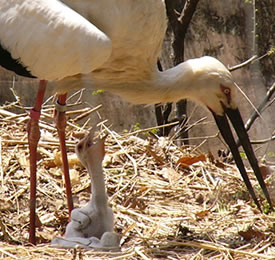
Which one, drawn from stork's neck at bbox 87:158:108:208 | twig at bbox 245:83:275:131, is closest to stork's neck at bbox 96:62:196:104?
stork's neck at bbox 87:158:108:208

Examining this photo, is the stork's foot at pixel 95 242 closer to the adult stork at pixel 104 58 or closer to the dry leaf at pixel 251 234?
the adult stork at pixel 104 58

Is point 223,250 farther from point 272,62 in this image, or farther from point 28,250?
point 272,62

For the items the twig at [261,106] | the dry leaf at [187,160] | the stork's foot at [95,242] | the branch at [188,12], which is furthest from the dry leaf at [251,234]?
the branch at [188,12]

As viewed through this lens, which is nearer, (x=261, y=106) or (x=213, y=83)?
(x=213, y=83)

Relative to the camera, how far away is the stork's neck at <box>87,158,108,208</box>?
463 centimetres

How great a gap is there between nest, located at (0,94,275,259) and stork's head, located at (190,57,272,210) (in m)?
0.38

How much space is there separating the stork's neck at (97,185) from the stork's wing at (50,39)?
63 cm

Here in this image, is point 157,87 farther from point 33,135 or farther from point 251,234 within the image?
point 251,234

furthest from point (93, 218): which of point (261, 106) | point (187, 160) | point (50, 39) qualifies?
→ point (261, 106)

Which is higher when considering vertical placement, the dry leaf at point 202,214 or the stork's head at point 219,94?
the stork's head at point 219,94

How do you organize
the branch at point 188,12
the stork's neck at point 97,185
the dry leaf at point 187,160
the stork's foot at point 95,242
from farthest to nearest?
the branch at point 188,12, the dry leaf at point 187,160, the stork's neck at point 97,185, the stork's foot at point 95,242

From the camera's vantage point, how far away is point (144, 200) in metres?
5.31

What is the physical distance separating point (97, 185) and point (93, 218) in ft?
0.75

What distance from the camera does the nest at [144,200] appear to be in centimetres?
435
